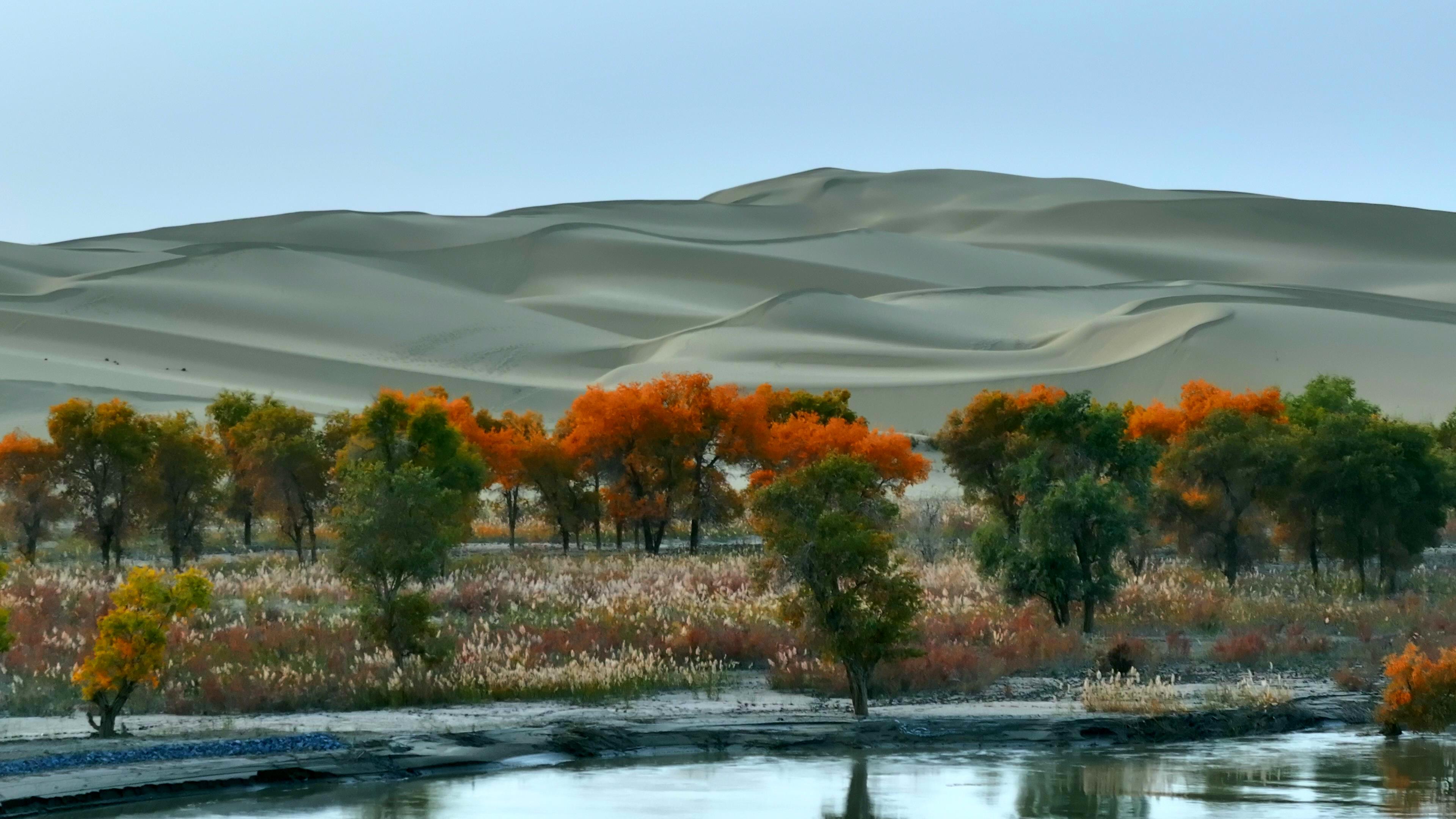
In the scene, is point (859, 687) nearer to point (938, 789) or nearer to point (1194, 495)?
point (938, 789)

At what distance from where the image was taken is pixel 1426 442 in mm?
39906

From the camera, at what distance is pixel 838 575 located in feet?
74.3

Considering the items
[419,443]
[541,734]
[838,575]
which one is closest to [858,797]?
[838,575]

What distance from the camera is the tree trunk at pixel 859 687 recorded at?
23.0 metres

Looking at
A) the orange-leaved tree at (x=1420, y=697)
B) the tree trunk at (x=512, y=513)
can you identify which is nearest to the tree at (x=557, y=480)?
the tree trunk at (x=512, y=513)

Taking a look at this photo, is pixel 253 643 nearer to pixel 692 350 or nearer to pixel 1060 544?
pixel 1060 544

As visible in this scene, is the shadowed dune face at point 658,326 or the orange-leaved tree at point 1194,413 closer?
the orange-leaved tree at point 1194,413

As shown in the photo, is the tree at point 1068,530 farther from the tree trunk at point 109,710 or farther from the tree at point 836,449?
the tree trunk at point 109,710

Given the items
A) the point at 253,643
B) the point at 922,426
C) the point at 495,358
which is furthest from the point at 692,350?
the point at 253,643

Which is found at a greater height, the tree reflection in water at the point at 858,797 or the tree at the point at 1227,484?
the tree at the point at 1227,484

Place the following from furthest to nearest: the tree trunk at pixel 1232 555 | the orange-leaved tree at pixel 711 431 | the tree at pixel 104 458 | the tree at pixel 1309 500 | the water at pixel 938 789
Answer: the orange-leaved tree at pixel 711 431 → the tree at pixel 104 458 → the tree trunk at pixel 1232 555 → the tree at pixel 1309 500 → the water at pixel 938 789

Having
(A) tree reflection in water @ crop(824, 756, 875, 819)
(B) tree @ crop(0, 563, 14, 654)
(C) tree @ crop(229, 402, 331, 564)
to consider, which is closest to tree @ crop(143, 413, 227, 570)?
(C) tree @ crop(229, 402, 331, 564)

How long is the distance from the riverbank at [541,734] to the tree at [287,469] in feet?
64.1

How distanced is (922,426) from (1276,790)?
83.1m
